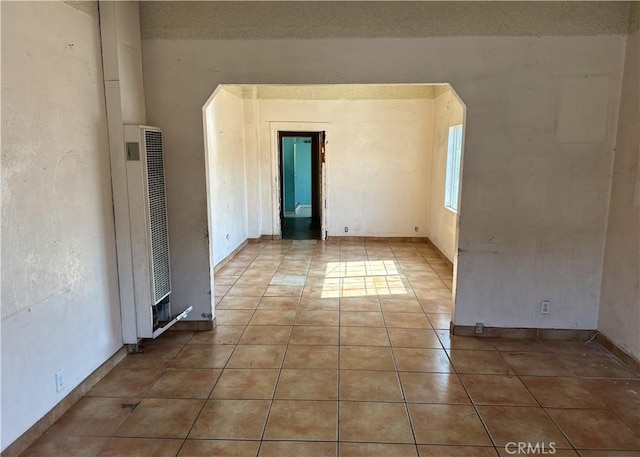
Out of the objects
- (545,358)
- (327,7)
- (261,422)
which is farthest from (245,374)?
(327,7)

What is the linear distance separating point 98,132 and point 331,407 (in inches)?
93.2

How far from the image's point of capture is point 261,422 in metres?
2.45

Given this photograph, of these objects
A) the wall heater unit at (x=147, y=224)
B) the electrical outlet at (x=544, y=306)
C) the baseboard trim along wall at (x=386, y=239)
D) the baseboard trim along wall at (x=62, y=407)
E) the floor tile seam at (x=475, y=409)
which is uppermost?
the wall heater unit at (x=147, y=224)

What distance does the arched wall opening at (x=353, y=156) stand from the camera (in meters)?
7.02

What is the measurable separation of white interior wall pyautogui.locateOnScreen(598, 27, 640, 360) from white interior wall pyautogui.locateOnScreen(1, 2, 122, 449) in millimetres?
3738

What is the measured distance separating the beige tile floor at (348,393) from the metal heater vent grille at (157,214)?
53 cm

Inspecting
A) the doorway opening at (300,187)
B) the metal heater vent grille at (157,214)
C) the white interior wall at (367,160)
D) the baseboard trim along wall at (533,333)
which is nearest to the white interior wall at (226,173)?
the white interior wall at (367,160)

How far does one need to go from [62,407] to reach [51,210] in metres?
1.16

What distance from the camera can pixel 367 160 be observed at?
24.0ft

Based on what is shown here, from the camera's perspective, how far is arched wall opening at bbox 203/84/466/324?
7023 millimetres

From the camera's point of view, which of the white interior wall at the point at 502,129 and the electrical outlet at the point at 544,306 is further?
the electrical outlet at the point at 544,306

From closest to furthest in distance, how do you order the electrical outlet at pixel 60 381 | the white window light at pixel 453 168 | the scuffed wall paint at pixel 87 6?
the electrical outlet at pixel 60 381 < the scuffed wall paint at pixel 87 6 < the white window light at pixel 453 168

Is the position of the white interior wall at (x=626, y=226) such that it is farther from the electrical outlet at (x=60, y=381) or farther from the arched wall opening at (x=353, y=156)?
the electrical outlet at (x=60, y=381)

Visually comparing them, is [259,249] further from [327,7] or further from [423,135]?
[327,7]
